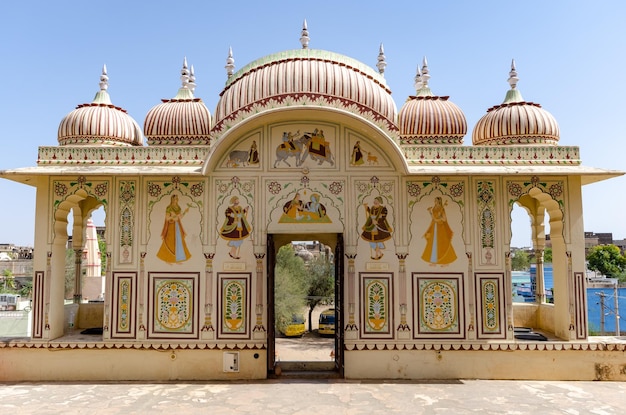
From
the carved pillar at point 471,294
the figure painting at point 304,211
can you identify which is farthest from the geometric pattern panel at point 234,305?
the carved pillar at point 471,294

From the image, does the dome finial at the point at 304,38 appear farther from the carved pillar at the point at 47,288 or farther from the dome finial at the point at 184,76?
the carved pillar at the point at 47,288

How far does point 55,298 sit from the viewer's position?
972cm

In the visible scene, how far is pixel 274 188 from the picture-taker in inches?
379

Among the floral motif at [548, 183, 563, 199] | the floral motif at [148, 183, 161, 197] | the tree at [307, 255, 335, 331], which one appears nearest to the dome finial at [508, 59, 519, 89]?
the floral motif at [548, 183, 563, 199]

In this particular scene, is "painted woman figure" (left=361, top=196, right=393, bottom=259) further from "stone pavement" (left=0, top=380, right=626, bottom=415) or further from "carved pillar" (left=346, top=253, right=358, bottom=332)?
"stone pavement" (left=0, top=380, right=626, bottom=415)

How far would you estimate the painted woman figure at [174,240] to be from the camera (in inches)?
376

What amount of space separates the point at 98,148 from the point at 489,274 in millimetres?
8265

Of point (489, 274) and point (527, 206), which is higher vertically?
point (527, 206)

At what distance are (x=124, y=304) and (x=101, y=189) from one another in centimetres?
234

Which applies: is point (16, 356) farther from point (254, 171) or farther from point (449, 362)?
point (449, 362)

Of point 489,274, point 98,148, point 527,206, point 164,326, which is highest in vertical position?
point 98,148

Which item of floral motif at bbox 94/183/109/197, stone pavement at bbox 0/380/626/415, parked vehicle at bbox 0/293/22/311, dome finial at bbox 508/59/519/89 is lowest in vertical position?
parked vehicle at bbox 0/293/22/311

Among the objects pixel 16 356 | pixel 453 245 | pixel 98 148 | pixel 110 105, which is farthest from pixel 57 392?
pixel 453 245

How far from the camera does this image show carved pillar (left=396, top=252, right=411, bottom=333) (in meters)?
9.40
